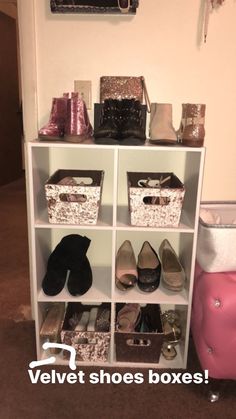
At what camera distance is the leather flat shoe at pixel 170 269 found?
59.2 inches

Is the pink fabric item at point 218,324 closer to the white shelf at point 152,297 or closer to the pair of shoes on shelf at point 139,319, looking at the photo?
the white shelf at point 152,297

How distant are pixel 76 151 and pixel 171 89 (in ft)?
1.63

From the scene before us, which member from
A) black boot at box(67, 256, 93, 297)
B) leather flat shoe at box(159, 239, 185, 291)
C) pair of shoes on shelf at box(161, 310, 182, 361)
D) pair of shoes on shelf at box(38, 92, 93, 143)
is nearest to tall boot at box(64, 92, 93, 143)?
pair of shoes on shelf at box(38, 92, 93, 143)

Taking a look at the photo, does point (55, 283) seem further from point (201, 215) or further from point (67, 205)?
point (201, 215)

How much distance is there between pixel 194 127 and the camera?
4.44 feet

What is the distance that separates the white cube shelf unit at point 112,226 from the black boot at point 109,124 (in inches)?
1.9

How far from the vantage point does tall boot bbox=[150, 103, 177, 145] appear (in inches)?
53.4

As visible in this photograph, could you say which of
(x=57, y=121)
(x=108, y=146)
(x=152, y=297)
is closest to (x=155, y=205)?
(x=108, y=146)

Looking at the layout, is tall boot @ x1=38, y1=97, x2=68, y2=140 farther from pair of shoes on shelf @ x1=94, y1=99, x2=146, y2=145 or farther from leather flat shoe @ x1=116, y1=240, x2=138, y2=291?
leather flat shoe @ x1=116, y1=240, x2=138, y2=291

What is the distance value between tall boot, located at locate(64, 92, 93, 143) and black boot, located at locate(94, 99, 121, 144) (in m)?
0.06

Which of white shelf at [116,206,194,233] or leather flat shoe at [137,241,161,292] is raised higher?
white shelf at [116,206,194,233]

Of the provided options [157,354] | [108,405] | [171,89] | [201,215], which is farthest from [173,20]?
[108,405]

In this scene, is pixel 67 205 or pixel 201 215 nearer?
pixel 67 205

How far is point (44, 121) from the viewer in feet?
5.31
